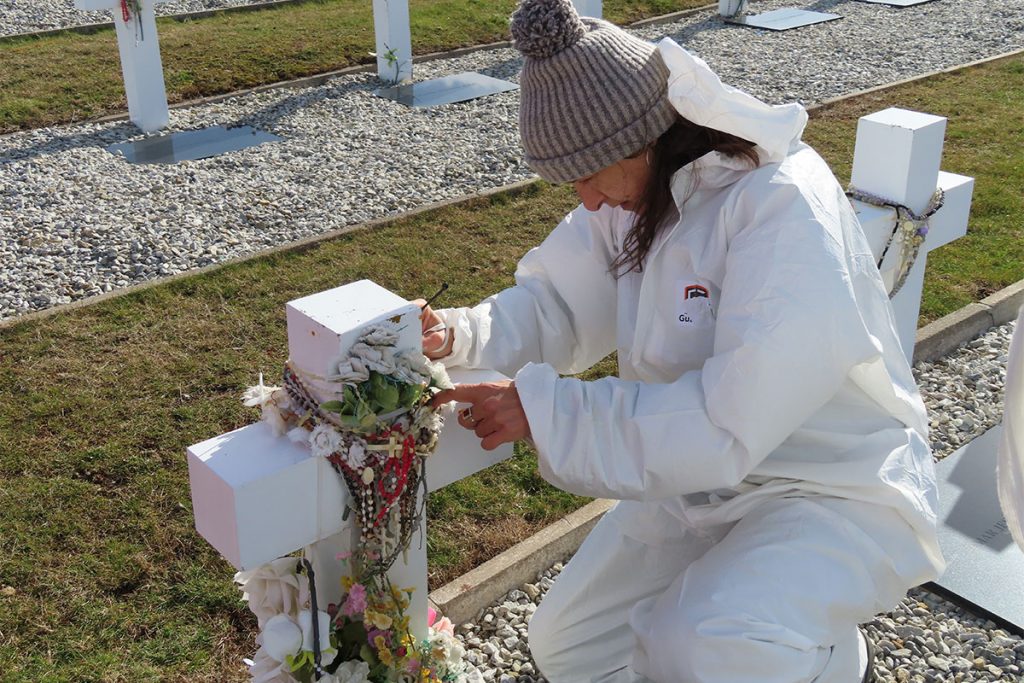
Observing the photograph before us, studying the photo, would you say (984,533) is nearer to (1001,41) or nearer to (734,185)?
(734,185)

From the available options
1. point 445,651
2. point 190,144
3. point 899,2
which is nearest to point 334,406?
point 445,651

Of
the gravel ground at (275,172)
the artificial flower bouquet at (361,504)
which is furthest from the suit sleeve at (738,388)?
the gravel ground at (275,172)

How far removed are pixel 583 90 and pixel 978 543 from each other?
2151 mm

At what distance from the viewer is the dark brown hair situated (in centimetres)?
243

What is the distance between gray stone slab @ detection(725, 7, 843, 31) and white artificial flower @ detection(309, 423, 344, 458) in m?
10.1

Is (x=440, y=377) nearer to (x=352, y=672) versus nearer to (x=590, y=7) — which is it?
(x=352, y=672)

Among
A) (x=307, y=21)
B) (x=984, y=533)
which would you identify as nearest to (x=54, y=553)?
(x=984, y=533)

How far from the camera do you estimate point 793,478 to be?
242 cm

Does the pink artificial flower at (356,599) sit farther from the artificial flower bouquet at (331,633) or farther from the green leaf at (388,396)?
the green leaf at (388,396)

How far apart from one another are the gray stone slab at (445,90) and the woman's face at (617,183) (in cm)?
606

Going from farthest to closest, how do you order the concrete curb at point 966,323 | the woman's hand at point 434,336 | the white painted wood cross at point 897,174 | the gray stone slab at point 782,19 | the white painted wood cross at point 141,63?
the gray stone slab at point 782,19, the white painted wood cross at point 141,63, the concrete curb at point 966,323, the white painted wood cross at point 897,174, the woman's hand at point 434,336

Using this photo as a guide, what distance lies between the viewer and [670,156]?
8.14 feet

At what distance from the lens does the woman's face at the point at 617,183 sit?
2.47 metres

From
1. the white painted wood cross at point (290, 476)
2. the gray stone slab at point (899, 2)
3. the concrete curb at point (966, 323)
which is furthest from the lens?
the gray stone slab at point (899, 2)
